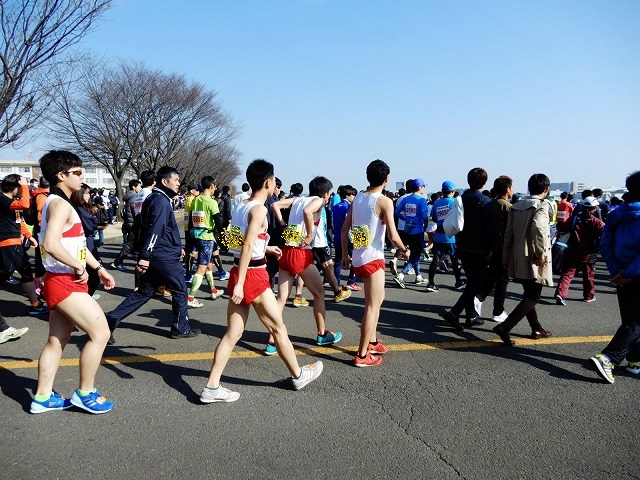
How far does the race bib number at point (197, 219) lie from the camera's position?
6.54 meters

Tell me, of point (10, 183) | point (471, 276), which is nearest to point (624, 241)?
point (471, 276)

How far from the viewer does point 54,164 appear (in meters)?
3.12

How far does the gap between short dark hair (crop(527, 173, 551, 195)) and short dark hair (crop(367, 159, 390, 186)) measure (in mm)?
1820

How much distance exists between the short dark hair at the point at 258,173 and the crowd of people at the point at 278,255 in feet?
0.04

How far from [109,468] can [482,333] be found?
4.08m

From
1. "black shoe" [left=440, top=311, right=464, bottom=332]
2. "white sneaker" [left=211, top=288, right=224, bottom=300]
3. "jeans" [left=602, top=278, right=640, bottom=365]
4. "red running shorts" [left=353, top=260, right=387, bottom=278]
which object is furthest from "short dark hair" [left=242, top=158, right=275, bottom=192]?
"white sneaker" [left=211, top=288, right=224, bottom=300]

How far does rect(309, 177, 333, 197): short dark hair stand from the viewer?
17.3 feet

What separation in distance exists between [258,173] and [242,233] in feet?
1.52

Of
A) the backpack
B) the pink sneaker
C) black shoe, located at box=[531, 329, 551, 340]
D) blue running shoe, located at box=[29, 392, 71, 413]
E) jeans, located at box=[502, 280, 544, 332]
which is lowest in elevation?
blue running shoe, located at box=[29, 392, 71, 413]

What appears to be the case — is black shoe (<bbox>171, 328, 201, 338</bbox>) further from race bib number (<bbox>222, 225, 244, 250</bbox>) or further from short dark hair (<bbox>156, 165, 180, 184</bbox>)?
race bib number (<bbox>222, 225, 244, 250</bbox>)

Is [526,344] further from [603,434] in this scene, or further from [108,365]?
[108,365]

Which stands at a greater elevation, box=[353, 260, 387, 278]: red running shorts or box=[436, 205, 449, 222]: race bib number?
box=[436, 205, 449, 222]: race bib number

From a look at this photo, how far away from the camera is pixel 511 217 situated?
497 cm

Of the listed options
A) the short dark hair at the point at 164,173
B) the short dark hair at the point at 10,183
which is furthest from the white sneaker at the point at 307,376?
the short dark hair at the point at 10,183
